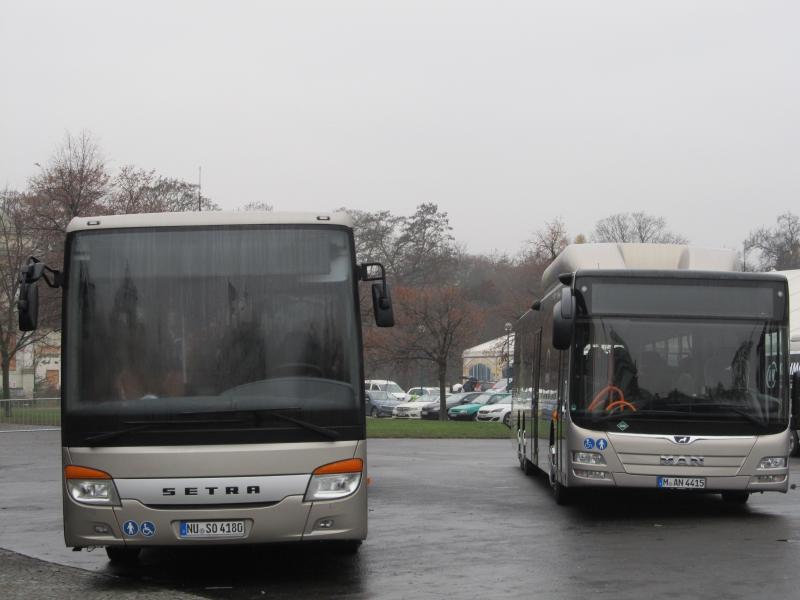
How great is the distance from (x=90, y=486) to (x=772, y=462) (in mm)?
7649

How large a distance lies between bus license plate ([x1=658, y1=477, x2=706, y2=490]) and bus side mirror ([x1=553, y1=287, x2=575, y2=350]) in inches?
72.7

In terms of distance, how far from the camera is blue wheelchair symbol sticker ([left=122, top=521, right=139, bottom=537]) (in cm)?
925

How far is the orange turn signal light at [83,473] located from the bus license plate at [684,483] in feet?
21.5

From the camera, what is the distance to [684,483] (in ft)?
43.4

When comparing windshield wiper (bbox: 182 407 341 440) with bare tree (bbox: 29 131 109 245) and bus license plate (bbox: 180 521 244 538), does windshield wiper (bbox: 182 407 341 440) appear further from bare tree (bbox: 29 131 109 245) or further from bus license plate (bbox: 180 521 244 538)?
bare tree (bbox: 29 131 109 245)

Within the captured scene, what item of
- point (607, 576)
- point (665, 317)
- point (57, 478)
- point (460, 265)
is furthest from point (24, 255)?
point (460, 265)

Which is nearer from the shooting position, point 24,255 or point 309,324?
point 309,324

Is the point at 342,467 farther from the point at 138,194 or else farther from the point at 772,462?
the point at 138,194

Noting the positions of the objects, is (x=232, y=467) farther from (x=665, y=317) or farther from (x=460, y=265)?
(x=460, y=265)

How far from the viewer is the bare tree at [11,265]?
47.8 m

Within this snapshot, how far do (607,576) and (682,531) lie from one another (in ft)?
10.7

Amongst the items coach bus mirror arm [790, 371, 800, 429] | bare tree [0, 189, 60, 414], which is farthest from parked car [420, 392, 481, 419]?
coach bus mirror arm [790, 371, 800, 429]

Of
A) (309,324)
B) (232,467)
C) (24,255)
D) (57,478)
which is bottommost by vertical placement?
(57,478)

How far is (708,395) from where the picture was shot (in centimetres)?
1345
